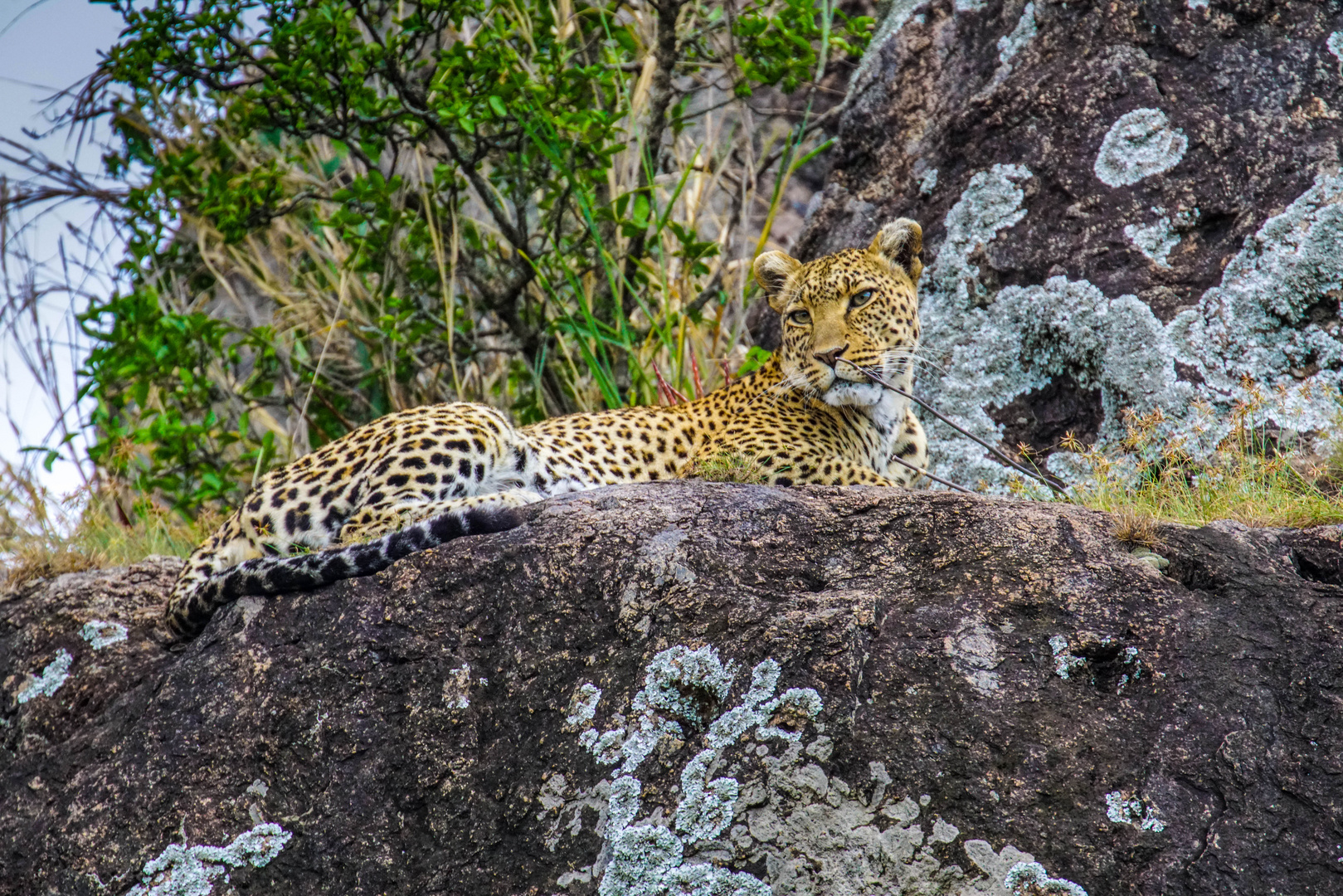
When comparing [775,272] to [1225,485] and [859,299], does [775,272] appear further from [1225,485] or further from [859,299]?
[1225,485]

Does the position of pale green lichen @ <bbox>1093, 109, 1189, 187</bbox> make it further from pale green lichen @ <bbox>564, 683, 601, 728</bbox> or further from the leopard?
pale green lichen @ <bbox>564, 683, 601, 728</bbox>

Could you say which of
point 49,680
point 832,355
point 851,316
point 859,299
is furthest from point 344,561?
point 859,299

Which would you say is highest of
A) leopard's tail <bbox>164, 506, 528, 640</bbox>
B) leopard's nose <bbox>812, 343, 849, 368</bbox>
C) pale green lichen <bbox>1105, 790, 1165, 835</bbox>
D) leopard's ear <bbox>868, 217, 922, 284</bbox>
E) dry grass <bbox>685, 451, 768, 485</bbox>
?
leopard's ear <bbox>868, 217, 922, 284</bbox>

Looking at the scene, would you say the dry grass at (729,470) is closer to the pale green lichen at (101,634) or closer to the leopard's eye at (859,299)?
the leopard's eye at (859,299)

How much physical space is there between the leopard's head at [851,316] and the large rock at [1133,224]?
496 millimetres

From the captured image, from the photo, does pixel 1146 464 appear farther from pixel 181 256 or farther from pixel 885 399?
pixel 181 256

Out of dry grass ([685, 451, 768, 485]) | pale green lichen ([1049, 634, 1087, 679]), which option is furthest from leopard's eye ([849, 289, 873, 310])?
pale green lichen ([1049, 634, 1087, 679])

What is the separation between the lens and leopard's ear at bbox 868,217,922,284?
6.68 metres

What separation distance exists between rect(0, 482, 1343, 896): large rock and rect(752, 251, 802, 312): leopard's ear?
2.62 m

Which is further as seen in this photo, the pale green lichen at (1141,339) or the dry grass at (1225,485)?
the pale green lichen at (1141,339)

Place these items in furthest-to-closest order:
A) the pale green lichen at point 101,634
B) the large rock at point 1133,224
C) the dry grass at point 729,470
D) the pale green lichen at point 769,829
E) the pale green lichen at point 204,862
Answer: the large rock at point 1133,224, the dry grass at point 729,470, the pale green lichen at point 101,634, the pale green lichen at point 204,862, the pale green lichen at point 769,829

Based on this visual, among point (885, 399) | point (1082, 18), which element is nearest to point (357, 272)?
point (885, 399)

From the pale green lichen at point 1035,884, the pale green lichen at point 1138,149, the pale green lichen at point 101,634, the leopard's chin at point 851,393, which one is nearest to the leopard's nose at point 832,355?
the leopard's chin at point 851,393

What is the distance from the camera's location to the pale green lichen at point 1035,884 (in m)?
3.14
